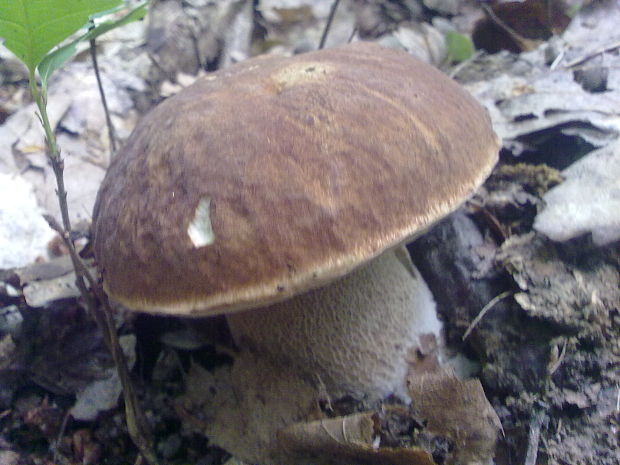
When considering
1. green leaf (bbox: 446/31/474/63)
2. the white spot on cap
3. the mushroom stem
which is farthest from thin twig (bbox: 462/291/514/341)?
green leaf (bbox: 446/31/474/63)

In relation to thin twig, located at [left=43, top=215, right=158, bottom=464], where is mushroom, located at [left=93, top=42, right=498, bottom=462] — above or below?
above

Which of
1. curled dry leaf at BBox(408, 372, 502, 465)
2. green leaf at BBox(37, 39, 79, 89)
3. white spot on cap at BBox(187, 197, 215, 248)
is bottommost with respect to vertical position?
A: curled dry leaf at BBox(408, 372, 502, 465)

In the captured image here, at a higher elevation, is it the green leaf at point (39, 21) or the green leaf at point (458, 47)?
the green leaf at point (39, 21)

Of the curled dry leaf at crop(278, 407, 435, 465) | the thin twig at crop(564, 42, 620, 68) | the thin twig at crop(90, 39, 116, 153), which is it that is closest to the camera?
the curled dry leaf at crop(278, 407, 435, 465)

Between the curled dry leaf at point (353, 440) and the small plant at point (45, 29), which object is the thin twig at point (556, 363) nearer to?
the curled dry leaf at point (353, 440)

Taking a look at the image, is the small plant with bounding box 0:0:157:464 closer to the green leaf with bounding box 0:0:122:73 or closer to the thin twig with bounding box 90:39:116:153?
the green leaf with bounding box 0:0:122:73

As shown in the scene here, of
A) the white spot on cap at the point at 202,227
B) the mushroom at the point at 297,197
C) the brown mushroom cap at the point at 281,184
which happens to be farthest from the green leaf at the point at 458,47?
the white spot on cap at the point at 202,227

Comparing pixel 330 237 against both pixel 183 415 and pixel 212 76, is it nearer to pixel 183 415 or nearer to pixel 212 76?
pixel 212 76

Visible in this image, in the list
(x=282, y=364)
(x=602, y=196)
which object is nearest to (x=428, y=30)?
(x=602, y=196)

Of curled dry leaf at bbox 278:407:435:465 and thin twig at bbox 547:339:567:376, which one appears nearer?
curled dry leaf at bbox 278:407:435:465
